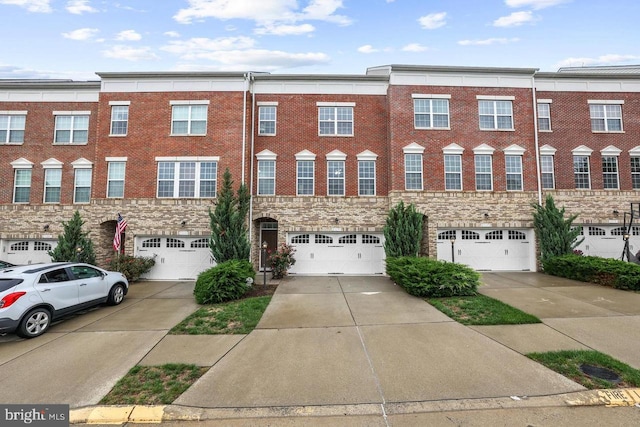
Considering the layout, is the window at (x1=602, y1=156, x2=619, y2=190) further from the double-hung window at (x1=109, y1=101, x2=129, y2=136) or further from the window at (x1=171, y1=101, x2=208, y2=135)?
the double-hung window at (x1=109, y1=101, x2=129, y2=136)

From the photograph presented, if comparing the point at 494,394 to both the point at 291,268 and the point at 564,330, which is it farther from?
the point at 291,268

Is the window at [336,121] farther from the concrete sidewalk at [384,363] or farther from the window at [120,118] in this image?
the window at [120,118]

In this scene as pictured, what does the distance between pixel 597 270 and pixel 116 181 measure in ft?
71.8

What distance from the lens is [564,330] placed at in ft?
21.7

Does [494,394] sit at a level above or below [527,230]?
below

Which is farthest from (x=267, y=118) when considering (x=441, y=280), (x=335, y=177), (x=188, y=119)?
(x=441, y=280)

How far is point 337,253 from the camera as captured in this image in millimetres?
15195

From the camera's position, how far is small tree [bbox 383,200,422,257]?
1316cm

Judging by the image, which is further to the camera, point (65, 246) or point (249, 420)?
point (65, 246)

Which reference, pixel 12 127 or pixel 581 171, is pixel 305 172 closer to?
pixel 581 171

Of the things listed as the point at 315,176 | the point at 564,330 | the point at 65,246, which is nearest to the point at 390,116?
the point at 315,176

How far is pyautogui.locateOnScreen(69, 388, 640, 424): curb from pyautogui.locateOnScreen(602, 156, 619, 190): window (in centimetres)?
1644

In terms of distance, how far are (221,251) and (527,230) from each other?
15377mm

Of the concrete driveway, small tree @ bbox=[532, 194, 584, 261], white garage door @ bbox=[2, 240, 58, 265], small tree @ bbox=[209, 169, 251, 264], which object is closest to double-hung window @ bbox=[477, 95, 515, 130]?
small tree @ bbox=[532, 194, 584, 261]
